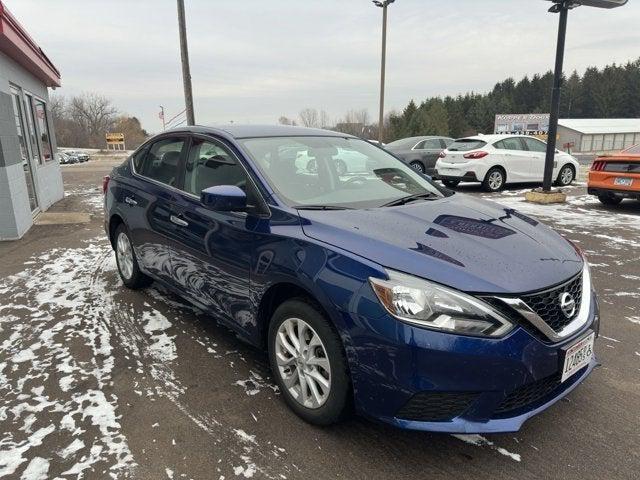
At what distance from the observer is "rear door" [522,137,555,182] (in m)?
13.0

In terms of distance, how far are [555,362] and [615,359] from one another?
155 centimetres

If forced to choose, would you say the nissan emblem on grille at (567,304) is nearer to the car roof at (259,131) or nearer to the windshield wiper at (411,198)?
the windshield wiper at (411,198)

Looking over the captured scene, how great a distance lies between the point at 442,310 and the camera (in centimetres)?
210

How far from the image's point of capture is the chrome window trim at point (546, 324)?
2125mm

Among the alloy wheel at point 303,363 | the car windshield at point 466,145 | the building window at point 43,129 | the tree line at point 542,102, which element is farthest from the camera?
the tree line at point 542,102

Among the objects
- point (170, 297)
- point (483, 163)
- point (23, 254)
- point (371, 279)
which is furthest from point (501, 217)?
point (483, 163)

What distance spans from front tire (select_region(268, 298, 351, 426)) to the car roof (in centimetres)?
149

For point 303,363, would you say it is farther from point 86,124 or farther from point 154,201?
point 86,124

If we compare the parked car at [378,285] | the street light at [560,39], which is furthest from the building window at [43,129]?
the street light at [560,39]

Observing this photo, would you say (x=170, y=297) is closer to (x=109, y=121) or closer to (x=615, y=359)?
(x=615, y=359)

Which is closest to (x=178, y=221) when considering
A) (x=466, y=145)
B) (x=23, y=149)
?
(x=23, y=149)

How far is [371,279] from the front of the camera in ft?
7.25

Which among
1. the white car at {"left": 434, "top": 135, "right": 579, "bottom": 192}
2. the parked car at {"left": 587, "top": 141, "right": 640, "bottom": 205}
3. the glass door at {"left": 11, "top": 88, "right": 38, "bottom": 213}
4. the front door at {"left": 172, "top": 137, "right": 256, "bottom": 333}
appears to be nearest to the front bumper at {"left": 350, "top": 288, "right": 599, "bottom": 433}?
the front door at {"left": 172, "top": 137, "right": 256, "bottom": 333}

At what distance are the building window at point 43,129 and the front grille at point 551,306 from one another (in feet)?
36.9
